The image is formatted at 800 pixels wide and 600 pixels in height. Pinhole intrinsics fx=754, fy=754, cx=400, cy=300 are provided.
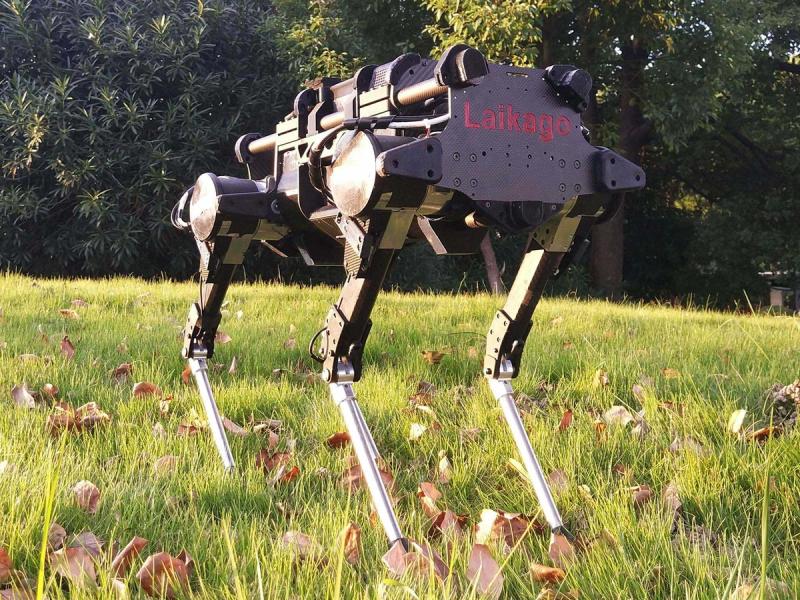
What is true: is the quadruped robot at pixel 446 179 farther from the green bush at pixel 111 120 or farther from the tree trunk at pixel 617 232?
the tree trunk at pixel 617 232

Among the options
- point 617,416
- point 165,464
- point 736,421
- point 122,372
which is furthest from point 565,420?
point 122,372

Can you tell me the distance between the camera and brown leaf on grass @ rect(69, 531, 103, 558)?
204 cm

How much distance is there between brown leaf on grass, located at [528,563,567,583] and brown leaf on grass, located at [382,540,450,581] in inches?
9.4

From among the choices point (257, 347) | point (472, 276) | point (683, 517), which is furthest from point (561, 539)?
point (472, 276)

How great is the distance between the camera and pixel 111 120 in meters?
10.6

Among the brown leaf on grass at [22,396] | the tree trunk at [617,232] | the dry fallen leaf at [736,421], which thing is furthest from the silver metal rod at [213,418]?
the tree trunk at [617,232]

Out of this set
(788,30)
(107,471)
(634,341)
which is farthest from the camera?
(788,30)

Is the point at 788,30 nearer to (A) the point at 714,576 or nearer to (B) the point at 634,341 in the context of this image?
(B) the point at 634,341

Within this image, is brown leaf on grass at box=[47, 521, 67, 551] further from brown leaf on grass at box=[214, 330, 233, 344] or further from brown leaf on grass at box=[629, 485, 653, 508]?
brown leaf on grass at box=[214, 330, 233, 344]

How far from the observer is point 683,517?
2.37 meters

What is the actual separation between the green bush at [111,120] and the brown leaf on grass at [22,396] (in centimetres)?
737

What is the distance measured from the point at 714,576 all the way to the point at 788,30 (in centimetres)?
1488

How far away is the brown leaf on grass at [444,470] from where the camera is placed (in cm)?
271

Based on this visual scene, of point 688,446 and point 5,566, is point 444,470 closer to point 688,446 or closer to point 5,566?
point 688,446
